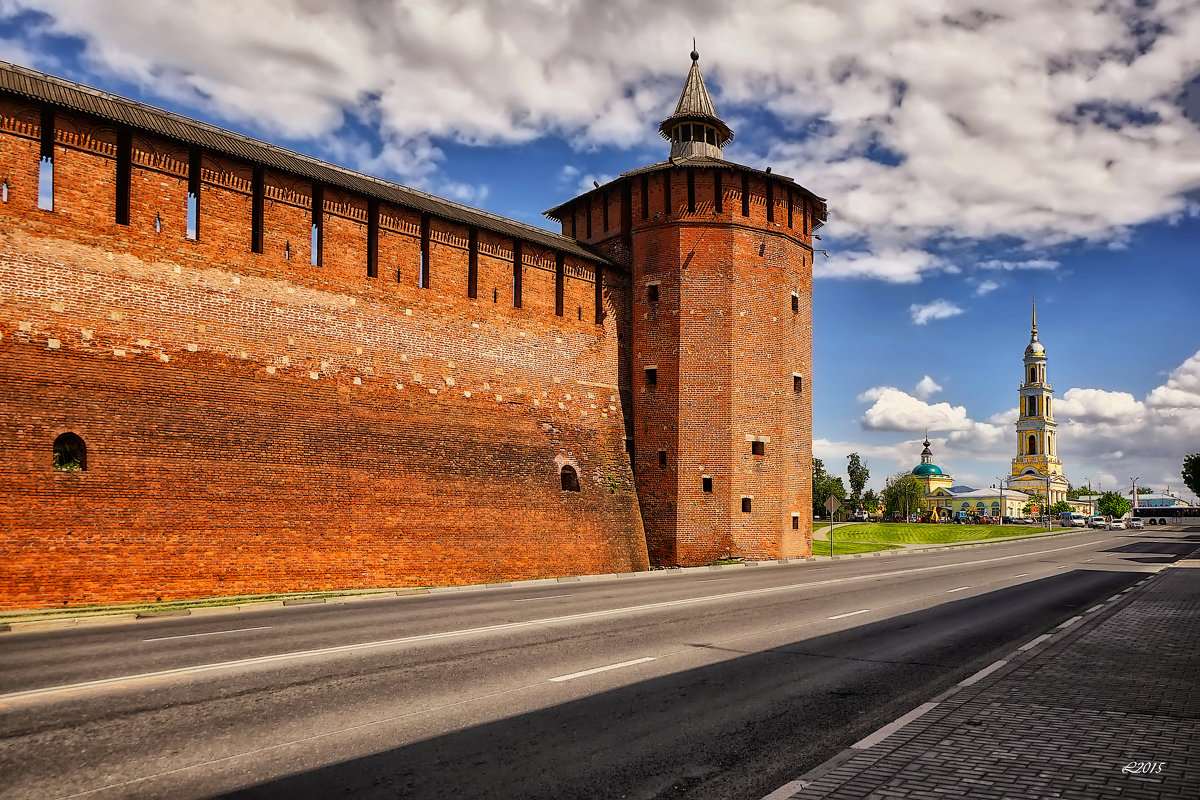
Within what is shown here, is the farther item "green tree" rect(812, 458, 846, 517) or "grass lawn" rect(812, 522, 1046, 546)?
"green tree" rect(812, 458, 846, 517)

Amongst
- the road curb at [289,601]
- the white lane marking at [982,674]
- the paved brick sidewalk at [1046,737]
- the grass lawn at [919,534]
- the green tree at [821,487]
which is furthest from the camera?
the green tree at [821,487]

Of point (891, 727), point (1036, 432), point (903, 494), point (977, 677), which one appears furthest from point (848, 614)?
point (1036, 432)

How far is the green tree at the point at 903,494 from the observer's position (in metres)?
111

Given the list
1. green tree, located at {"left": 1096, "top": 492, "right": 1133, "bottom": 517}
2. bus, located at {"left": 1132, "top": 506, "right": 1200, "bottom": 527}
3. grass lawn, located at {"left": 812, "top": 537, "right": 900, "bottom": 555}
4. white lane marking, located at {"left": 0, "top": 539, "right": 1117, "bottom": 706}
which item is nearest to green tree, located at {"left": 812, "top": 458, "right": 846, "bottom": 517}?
bus, located at {"left": 1132, "top": 506, "right": 1200, "bottom": 527}

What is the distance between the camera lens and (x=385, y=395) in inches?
781

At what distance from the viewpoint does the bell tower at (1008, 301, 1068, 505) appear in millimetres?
126812

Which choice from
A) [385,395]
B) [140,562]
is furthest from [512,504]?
[140,562]

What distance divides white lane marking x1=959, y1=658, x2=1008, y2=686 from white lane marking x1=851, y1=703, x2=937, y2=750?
1.26 m

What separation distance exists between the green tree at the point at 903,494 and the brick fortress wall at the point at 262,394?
9593cm

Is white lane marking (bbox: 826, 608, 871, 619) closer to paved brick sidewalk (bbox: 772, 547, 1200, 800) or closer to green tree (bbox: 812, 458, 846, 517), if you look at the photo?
paved brick sidewalk (bbox: 772, 547, 1200, 800)

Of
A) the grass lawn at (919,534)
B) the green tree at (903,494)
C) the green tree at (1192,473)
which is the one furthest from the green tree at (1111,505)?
the grass lawn at (919,534)

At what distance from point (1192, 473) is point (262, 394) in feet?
294

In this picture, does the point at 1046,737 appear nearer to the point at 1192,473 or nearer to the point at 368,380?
the point at 368,380

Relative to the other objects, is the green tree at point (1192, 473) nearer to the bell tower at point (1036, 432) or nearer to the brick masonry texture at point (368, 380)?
the bell tower at point (1036, 432)
